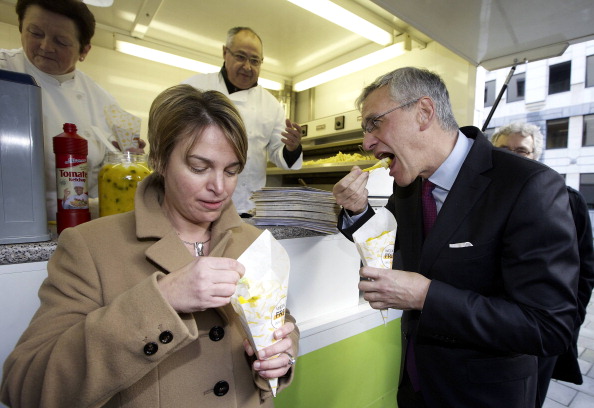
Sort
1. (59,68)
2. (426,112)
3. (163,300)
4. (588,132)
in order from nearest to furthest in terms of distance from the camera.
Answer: (163,300), (426,112), (59,68), (588,132)

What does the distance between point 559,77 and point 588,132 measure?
0.63 meters

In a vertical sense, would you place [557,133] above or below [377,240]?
above

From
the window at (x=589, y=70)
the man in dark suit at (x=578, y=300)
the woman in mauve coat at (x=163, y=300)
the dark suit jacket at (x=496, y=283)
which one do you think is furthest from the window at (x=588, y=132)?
the woman in mauve coat at (x=163, y=300)

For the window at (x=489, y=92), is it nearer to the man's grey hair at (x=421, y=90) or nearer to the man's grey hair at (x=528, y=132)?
the man's grey hair at (x=528, y=132)

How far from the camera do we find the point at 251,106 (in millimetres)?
3066

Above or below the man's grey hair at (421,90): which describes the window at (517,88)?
above

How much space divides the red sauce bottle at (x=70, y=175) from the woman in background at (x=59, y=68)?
31 cm

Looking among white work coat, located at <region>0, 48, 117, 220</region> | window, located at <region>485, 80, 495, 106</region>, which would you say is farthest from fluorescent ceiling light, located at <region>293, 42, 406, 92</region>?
white work coat, located at <region>0, 48, 117, 220</region>

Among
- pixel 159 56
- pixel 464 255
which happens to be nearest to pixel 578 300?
pixel 464 255

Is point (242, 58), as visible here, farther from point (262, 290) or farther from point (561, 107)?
point (561, 107)

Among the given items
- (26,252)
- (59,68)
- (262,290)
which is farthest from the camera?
(59,68)

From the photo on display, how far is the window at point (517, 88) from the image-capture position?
3164 mm

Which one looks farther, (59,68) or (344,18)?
(344,18)

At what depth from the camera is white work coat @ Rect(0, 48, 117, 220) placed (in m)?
1.84
